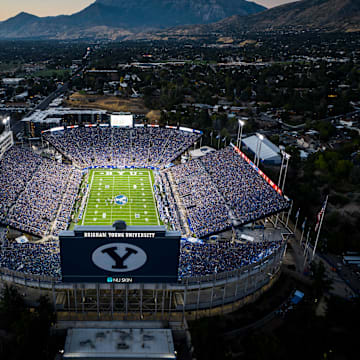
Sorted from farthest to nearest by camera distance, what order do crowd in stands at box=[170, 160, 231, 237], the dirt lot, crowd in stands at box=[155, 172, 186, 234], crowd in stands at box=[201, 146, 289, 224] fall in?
the dirt lot < crowd in stands at box=[155, 172, 186, 234] < crowd in stands at box=[170, 160, 231, 237] < crowd in stands at box=[201, 146, 289, 224]

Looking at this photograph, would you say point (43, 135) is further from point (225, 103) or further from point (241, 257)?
point (225, 103)

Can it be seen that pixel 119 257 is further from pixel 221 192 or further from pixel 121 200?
pixel 121 200

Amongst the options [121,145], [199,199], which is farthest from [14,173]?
[199,199]

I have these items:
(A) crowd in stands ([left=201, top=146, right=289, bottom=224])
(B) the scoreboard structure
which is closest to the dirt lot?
(A) crowd in stands ([left=201, top=146, right=289, bottom=224])

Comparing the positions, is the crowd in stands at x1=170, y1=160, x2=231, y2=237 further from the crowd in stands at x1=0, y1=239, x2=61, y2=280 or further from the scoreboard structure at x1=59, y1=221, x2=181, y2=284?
the crowd in stands at x1=0, y1=239, x2=61, y2=280

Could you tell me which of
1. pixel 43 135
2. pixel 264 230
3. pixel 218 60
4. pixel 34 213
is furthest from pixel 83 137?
pixel 218 60
